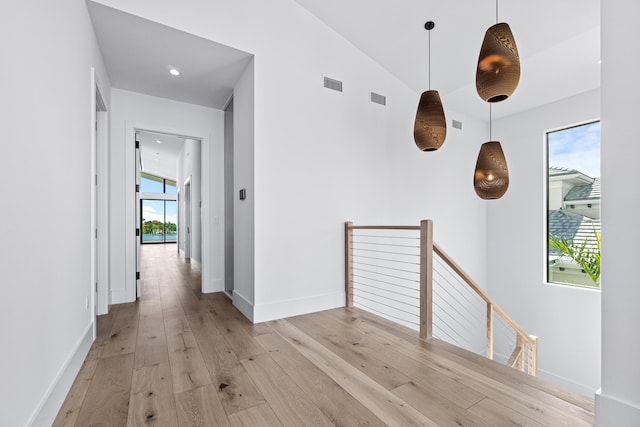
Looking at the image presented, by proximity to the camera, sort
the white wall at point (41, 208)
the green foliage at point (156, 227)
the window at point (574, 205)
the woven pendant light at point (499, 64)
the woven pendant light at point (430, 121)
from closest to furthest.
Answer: the white wall at point (41, 208) → the woven pendant light at point (499, 64) → the woven pendant light at point (430, 121) → the window at point (574, 205) → the green foliage at point (156, 227)

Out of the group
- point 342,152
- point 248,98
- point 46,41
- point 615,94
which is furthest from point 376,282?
point 46,41

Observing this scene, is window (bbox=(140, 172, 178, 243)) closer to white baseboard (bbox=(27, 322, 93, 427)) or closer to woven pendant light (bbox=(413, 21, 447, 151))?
white baseboard (bbox=(27, 322, 93, 427))

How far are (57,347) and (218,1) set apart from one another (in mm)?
3024

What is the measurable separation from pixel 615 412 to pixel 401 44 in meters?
3.89

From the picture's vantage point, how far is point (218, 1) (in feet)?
9.25

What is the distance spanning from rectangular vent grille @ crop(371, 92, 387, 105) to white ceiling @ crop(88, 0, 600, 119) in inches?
17.1

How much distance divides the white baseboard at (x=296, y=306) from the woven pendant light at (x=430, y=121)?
1.96 meters

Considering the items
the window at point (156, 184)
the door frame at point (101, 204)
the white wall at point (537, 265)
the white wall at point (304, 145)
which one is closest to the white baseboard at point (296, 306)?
the white wall at point (304, 145)

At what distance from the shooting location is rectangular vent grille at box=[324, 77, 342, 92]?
11.6 ft

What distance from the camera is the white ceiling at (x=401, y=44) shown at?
2.82m

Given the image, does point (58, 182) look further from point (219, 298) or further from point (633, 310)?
point (633, 310)

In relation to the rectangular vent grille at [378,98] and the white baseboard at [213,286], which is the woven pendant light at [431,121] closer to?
the rectangular vent grille at [378,98]

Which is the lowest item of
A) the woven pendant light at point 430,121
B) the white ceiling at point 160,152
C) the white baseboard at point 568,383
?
the white baseboard at point 568,383

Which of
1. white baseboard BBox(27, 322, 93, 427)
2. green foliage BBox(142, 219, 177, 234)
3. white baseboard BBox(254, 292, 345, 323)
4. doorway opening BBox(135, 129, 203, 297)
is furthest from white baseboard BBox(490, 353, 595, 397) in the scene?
green foliage BBox(142, 219, 177, 234)
